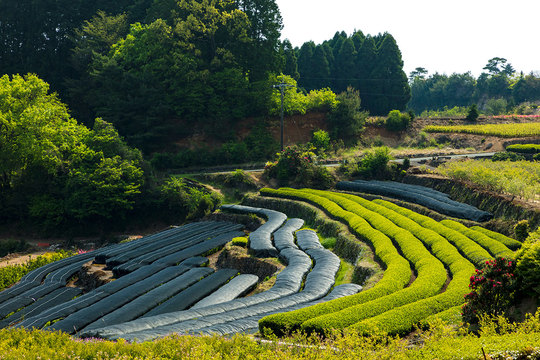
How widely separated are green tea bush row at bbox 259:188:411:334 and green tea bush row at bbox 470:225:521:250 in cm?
541

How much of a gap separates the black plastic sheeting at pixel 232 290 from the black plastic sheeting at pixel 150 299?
1.79m

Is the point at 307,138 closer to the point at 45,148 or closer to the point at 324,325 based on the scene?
the point at 45,148

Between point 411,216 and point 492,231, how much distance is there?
519 cm

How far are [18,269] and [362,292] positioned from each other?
80.4ft

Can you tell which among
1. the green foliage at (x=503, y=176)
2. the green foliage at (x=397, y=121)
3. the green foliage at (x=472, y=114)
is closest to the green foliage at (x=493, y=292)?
the green foliage at (x=503, y=176)

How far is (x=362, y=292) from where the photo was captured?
16609 mm

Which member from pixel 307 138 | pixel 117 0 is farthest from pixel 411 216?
pixel 117 0

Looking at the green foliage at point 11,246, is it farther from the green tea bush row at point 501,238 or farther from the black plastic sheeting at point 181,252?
the green tea bush row at point 501,238

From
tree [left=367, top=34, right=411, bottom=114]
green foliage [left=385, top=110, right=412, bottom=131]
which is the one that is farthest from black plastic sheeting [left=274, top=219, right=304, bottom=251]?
tree [left=367, top=34, right=411, bottom=114]

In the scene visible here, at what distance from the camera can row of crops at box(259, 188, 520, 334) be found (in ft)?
45.5

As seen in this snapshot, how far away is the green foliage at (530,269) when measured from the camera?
12.6 m

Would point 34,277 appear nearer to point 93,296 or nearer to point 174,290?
point 93,296

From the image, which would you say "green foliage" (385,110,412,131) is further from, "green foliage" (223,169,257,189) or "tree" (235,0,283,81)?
"green foliage" (223,169,257,189)

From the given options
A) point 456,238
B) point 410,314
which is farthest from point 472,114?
point 410,314
